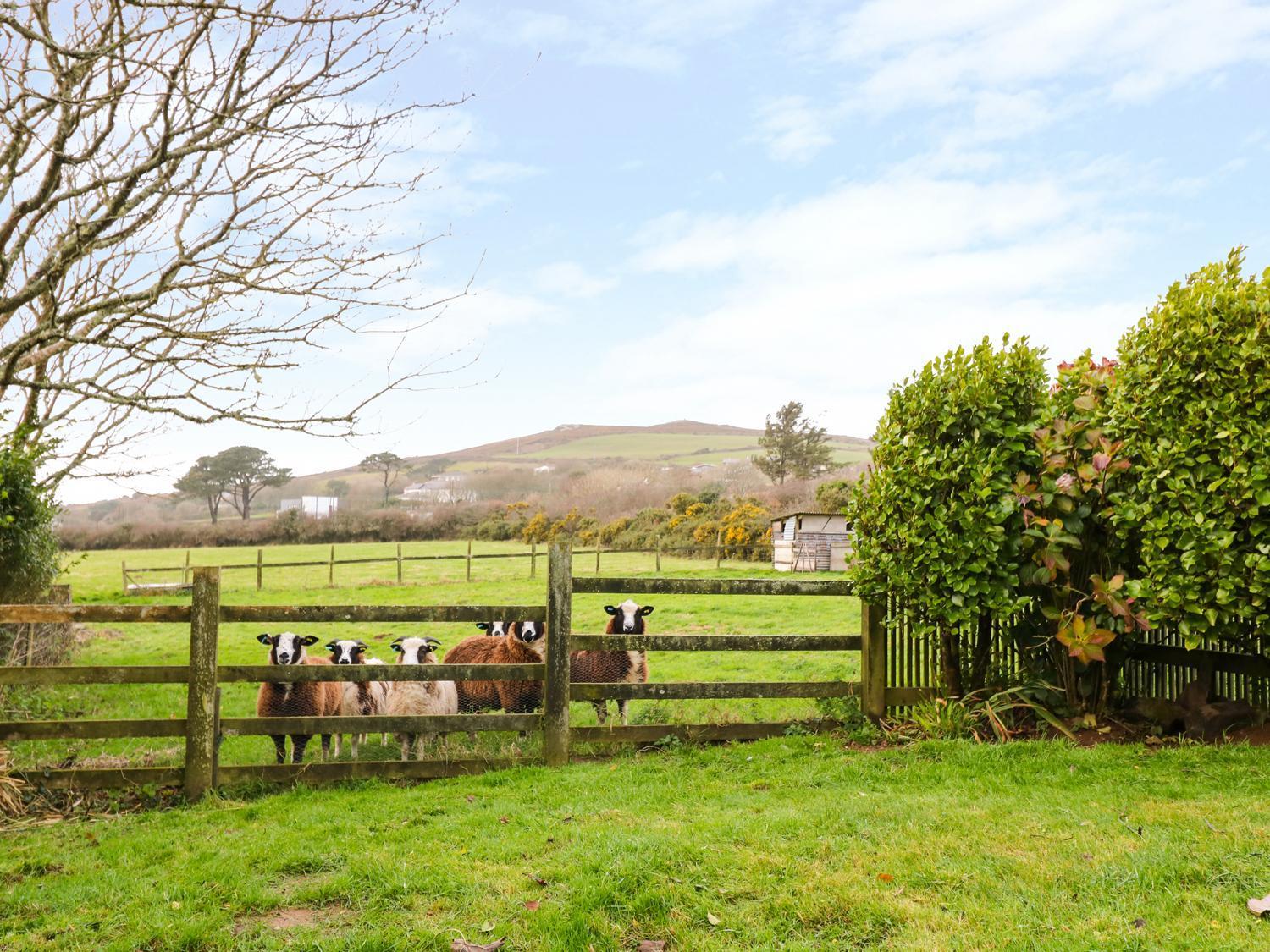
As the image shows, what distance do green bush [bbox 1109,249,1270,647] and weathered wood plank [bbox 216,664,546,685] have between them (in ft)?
17.7

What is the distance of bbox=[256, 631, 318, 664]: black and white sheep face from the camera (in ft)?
26.3

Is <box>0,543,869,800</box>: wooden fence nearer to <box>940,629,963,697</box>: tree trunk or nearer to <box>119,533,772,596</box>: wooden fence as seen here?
<box>940,629,963,697</box>: tree trunk

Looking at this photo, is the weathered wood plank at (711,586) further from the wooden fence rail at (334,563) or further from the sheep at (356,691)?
the wooden fence rail at (334,563)

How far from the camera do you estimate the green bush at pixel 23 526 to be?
10398mm

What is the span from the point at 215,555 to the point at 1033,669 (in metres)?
34.3

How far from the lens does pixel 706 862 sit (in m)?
4.65

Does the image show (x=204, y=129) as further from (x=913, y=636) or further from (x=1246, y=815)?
(x=1246, y=815)

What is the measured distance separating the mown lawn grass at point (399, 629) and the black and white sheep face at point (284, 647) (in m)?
1.08

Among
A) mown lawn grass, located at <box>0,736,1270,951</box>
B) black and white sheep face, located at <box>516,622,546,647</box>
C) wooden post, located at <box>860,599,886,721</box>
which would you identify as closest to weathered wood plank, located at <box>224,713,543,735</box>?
mown lawn grass, located at <box>0,736,1270,951</box>

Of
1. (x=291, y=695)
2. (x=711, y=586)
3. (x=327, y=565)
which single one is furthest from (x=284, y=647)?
(x=327, y=565)

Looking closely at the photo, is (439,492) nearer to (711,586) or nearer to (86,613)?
(86,613)

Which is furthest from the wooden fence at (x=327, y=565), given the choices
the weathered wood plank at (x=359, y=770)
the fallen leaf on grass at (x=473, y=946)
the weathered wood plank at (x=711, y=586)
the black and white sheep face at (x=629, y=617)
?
the fallen leaf on grass at (x=473, y=946)

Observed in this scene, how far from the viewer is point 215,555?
35094 mm

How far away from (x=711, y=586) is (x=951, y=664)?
8.13ft
